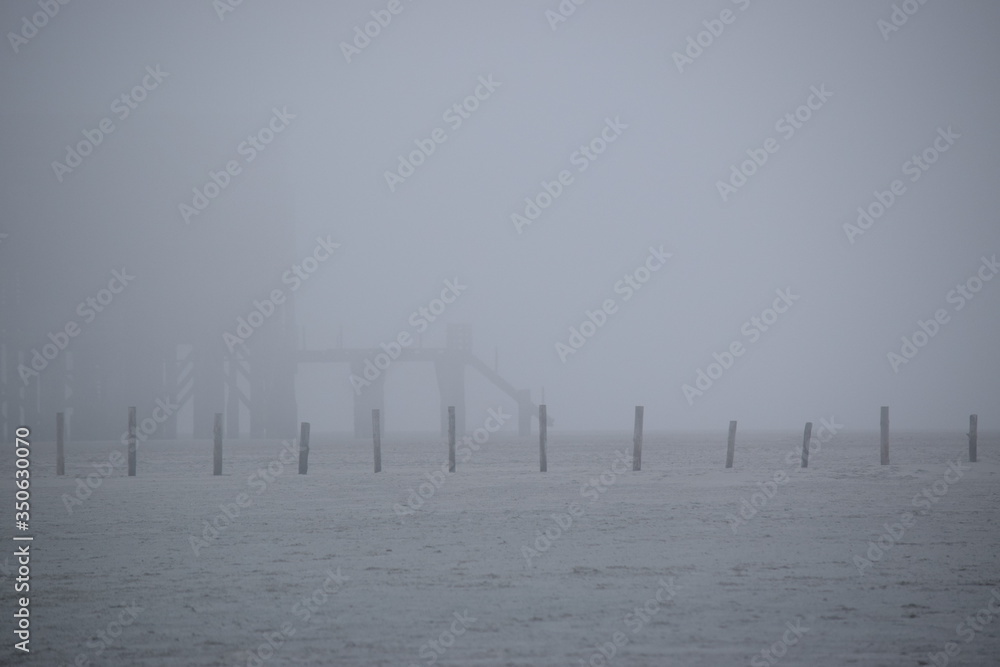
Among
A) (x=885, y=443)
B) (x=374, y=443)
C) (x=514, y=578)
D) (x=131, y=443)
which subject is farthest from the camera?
(x=885, y=443)

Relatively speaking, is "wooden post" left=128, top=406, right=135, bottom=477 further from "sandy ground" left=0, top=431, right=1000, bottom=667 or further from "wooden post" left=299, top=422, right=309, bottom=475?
"sandy ground" left=0, top=431, right=1000, bottom=667

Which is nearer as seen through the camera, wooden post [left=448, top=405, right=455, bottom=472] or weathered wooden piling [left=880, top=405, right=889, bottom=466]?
wooden post [left=448, top=405, right=455, bottom=472]

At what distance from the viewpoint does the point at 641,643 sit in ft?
22.7

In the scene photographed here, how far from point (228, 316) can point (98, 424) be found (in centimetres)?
946

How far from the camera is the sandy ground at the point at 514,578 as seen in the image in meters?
6.83

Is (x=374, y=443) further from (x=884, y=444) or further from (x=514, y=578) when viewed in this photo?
(x=514, y=578)

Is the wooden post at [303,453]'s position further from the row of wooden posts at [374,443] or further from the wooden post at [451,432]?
the wooden post at [451,432]

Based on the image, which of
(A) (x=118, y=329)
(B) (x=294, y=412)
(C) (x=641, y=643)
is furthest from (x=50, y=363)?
(C) (x=641, y=643)

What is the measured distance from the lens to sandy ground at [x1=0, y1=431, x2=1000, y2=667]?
269 inches

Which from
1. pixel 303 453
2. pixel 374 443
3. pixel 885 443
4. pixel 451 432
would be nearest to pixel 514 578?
pixel 451 432

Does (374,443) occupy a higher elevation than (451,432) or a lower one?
lower

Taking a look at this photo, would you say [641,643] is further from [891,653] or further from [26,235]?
[26,235]

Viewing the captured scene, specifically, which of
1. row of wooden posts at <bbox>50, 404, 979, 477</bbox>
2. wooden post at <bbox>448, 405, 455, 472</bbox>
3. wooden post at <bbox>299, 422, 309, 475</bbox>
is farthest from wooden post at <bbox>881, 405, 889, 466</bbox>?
wooden post at <bbox>299, 422, 309, 475</bbox>

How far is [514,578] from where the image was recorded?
9.52 metres
